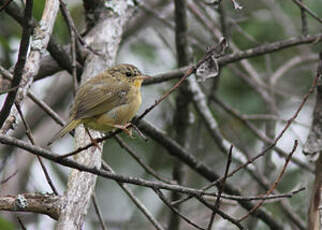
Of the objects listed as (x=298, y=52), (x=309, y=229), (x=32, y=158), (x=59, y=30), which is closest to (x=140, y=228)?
(x=32, y=158)

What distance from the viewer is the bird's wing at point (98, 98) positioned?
363 cm

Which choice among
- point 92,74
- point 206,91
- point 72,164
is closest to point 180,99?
point 206,91

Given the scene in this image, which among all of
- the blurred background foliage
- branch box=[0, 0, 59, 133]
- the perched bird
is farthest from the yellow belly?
the blurred background foliage

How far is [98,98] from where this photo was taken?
3867mm

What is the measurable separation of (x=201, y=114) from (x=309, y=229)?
271 cm

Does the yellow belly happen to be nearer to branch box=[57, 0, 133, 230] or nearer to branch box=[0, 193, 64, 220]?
branch box=[57, 0, 133, 230]

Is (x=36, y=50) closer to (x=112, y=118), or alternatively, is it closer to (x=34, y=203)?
(x=112, y=118)

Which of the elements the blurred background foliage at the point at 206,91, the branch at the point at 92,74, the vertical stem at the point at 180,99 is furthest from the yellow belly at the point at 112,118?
the blurred background foliage at the point at 206,91

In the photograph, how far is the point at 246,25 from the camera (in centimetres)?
766

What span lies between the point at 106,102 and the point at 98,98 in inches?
2.6

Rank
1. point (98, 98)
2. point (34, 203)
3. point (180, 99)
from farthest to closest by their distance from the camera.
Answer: point (180, 99)
point (98, 98)
point (34, 203)

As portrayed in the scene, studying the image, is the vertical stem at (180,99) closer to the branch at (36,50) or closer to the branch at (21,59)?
the branch at (36,50)

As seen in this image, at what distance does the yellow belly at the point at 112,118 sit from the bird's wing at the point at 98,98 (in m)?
0.04

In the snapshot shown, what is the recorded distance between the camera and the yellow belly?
3.70 metres
